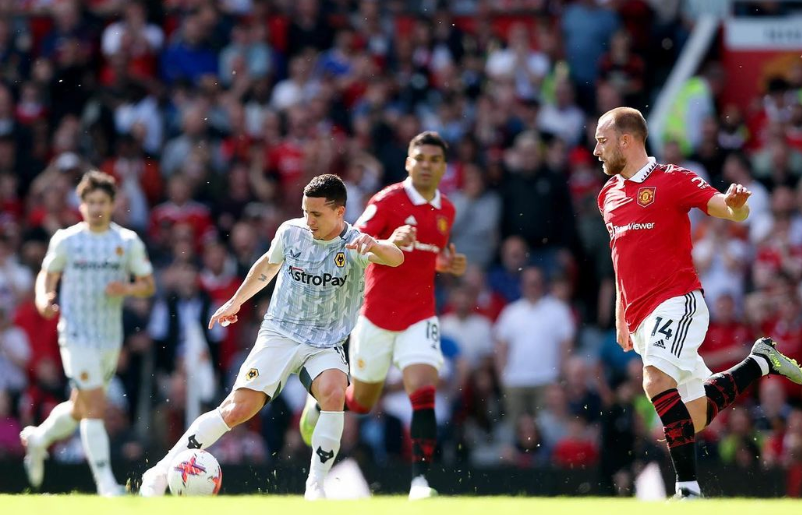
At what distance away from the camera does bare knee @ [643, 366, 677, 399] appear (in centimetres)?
905

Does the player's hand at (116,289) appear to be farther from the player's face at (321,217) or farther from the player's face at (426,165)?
the player's face at (321,217)

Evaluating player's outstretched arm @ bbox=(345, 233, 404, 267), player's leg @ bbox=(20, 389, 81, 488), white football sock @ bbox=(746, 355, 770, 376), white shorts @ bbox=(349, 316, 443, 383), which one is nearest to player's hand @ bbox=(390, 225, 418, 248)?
player's outstretched arm @ bbox=(345, 233, 404, 267)

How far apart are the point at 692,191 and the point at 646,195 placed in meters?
0.29

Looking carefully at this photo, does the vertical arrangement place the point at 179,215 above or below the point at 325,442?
above

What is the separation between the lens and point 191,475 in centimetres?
898

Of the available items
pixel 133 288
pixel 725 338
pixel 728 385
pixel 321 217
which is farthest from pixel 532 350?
pixel 321 217

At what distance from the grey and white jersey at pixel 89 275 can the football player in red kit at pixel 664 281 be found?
14.8ft

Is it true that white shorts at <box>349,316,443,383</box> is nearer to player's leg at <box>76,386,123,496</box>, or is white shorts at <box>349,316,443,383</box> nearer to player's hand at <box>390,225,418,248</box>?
player's hand at <box>390,225,418,248</box>

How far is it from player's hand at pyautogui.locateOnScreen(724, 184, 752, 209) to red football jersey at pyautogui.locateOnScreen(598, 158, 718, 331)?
1.36ft

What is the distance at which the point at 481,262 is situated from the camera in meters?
15.4

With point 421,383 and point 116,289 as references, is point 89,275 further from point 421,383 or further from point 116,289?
point 421,383

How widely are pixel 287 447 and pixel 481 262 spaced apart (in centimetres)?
294

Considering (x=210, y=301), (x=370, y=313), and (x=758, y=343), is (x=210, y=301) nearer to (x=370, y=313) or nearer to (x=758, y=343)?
(x=370, y=313)

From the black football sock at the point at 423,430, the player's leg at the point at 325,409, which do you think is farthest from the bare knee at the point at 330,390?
the black football sock at the point at 423,430
